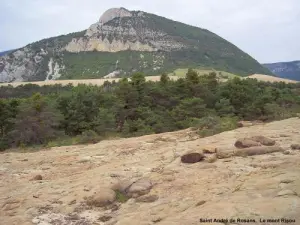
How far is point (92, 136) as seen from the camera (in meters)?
21.5

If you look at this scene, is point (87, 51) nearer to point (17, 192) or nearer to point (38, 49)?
point (38, 49)

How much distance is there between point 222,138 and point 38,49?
181348mm

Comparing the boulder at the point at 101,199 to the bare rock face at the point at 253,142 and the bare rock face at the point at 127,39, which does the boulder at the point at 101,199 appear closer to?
the bare rock face at the point at 253,142

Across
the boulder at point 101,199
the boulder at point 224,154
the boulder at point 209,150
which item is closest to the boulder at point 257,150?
the boulder at point 224,154

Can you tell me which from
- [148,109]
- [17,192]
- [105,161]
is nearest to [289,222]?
[17,192]

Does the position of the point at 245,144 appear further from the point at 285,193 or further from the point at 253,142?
the point at 285,193

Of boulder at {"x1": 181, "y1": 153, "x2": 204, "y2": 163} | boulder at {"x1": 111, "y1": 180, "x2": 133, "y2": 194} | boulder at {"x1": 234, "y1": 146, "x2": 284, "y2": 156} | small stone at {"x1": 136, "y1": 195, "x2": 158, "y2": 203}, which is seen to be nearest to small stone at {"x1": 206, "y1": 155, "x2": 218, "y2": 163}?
boulder at {"x1": 181, "y1": 153, "x2": 204, "y2": 163}

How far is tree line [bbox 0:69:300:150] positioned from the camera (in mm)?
29453

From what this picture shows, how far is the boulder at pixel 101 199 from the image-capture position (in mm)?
9781

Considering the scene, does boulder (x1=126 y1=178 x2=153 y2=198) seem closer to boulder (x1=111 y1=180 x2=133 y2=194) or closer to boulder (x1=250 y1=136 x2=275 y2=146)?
boulder (x1=111 y1=180 x2=133 y2=194)

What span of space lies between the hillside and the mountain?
145m

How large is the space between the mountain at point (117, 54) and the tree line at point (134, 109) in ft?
404

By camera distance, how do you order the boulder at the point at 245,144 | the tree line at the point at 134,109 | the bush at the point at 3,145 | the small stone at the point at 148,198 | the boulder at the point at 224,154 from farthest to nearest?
the bush at the point at 3,145 < the tree line at the point at 134,109 < the boulder at the point at 245,144 < the boulder at the point at 224,154 < the small stone at the point at 148,198

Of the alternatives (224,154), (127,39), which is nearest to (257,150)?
(224,154)
